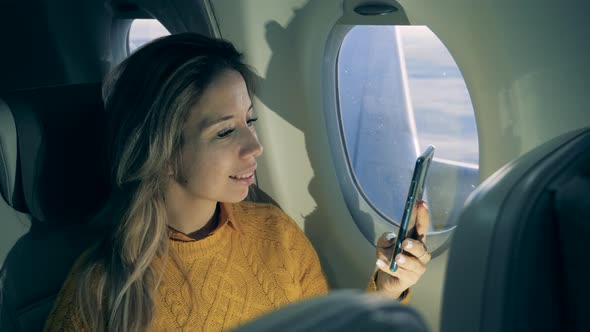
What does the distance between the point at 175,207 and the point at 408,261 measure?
63cm

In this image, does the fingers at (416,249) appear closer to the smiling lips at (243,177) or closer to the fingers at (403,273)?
the fingers at (403,273)

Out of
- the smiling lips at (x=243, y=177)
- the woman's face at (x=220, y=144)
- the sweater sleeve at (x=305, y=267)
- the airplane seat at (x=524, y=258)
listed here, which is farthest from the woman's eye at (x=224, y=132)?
the airplane seat at (x=524, y=258)

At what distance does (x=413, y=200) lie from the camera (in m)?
1.32

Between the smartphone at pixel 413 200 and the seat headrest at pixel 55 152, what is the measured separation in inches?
31.3

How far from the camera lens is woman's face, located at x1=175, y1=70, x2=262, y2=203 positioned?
1425 millimetres

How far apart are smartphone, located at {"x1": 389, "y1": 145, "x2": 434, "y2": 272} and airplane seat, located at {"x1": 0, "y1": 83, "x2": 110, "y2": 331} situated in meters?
0.80

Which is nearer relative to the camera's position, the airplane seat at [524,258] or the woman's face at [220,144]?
the airplane seat at [524,258]

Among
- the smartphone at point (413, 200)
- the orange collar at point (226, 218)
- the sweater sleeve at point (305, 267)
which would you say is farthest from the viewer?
the sweater sleeve at point (305, 267)

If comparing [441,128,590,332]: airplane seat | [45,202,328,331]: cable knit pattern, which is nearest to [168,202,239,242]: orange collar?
[45,202,328,331]: cable knit pattern

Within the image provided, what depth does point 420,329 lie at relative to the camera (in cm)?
50

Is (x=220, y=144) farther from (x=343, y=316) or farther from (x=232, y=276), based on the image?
(x=343, y=316)

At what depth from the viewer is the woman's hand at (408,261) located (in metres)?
1.36

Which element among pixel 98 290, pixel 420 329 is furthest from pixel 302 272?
pixel 420 329

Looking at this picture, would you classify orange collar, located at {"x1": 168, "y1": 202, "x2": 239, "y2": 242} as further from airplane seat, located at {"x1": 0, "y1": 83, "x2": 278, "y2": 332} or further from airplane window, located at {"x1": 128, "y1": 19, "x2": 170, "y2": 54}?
airplane window, located at {"x1": 128, "y1": 19, "x2": 170, "y2": 54}
